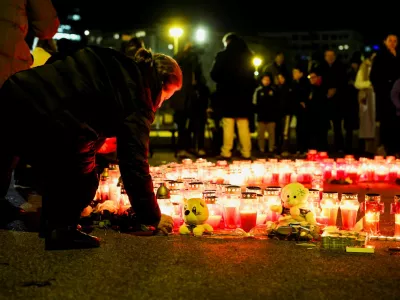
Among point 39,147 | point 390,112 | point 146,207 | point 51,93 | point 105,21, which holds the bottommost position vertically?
point 146,207

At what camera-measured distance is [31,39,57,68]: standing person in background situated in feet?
27.5

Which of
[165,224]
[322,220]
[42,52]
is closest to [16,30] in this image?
[165,224]

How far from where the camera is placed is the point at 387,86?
11.6 meters

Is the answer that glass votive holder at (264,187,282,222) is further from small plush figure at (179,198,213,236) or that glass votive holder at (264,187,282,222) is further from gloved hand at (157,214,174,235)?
gloved hand at (157,214,174,235)

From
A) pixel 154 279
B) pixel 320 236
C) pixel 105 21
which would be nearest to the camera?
pixel 154 279

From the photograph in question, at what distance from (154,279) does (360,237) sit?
160 centimetres

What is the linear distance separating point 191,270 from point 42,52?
5.03 metres

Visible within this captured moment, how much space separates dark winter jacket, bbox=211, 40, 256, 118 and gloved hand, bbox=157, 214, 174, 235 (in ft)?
21.6

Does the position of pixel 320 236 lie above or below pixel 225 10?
below

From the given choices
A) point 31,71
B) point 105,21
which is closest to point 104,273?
point 31,71

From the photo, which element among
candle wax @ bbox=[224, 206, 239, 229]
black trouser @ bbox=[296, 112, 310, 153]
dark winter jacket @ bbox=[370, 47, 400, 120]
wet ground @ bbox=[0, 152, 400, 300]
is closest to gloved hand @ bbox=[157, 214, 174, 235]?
wet ground @ bbox=[0, 152, 400, 300]

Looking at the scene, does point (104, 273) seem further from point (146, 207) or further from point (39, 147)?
point (39, 147)

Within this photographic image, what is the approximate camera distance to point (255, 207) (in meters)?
5.52

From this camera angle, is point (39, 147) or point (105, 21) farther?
point (105, 21)
